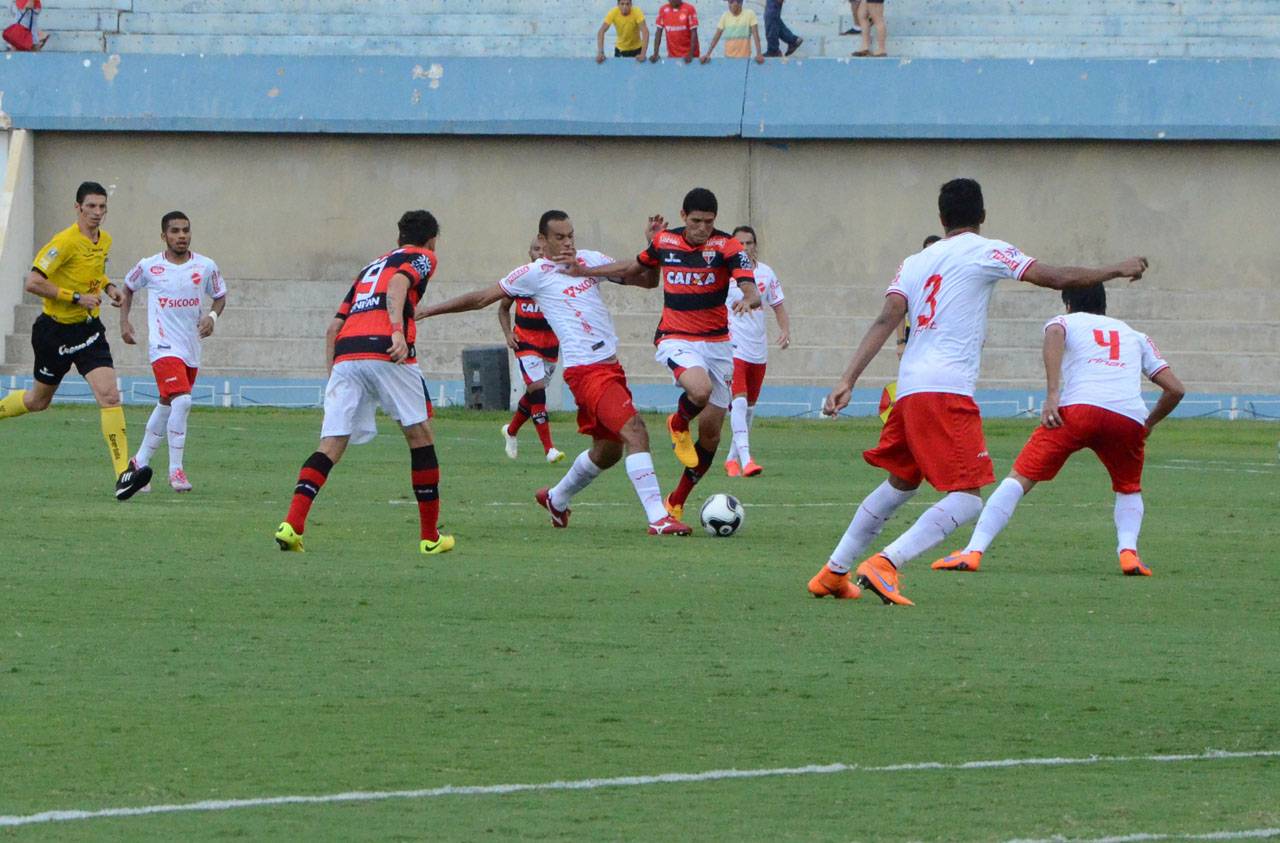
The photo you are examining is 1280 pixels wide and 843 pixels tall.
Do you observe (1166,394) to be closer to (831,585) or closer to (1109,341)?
(1109,341)

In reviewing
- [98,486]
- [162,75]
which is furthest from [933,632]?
[162,75]

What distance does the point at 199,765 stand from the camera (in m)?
5.81

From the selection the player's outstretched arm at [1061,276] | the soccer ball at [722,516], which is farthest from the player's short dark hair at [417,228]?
the player's outstretched arm at [1061,276]

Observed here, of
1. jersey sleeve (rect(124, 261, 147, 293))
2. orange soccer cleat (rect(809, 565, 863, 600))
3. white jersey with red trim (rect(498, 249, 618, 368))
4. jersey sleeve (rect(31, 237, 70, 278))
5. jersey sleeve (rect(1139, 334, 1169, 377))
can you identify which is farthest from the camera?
jersey sleeve (rect(124, 261, 147, 293))

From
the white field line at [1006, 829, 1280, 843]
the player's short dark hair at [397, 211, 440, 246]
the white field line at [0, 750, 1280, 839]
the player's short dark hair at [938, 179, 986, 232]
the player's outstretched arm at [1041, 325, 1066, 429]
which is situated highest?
the player's short dark hair at [938, 179, 986, 232]

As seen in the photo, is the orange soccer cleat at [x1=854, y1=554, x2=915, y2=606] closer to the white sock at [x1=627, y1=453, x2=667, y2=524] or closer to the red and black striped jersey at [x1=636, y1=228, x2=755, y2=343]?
the white sock at [x1=627, y1=453, x2=667, y2=524]

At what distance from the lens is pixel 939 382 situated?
928 centimetres

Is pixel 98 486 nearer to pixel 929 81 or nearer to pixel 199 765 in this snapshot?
pixel 199 765

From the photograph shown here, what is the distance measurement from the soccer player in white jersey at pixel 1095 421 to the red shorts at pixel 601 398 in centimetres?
236

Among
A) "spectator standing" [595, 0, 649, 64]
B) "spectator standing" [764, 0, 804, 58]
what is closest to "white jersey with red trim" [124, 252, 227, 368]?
"spectator standing" [595, 0, 649, 64]

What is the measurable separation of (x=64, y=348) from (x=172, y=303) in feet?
4.17

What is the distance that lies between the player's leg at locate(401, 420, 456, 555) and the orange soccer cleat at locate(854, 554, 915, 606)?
2.87m

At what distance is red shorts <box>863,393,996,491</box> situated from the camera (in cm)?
919

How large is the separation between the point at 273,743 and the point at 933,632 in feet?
11.1
